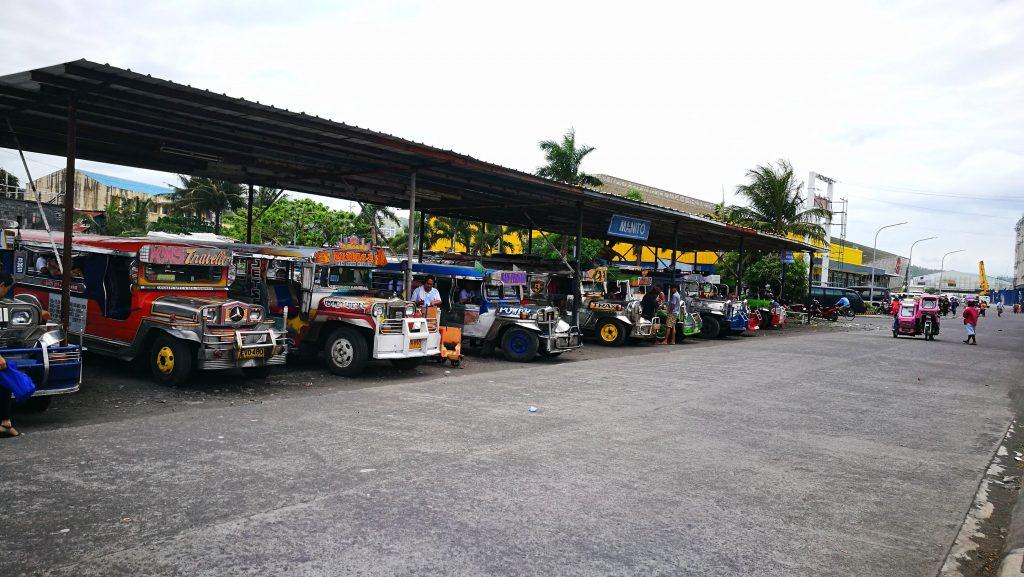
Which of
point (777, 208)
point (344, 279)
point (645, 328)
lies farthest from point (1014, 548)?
point (777, 208)

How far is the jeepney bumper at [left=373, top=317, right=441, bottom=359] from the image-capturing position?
1121 centimetres

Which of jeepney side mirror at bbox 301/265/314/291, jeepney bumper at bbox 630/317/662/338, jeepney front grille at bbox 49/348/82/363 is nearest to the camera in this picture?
jeepney front grille at bbox 49/348/82/363

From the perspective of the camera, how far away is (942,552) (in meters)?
4.64

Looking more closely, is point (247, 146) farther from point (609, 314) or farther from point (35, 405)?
point (609, 314)

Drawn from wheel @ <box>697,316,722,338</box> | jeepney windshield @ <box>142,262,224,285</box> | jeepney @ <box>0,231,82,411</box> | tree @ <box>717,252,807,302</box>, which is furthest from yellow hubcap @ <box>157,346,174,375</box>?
tree @ <box>717,252,807,302</box>

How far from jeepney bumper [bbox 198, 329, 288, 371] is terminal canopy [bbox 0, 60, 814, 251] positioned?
340 cm

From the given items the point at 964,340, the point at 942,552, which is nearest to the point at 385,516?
the point at 942,552

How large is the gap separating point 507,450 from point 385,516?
214 centimetres

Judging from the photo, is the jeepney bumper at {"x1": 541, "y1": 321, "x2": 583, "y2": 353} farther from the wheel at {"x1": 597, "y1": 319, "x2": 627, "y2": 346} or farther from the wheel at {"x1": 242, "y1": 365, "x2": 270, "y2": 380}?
the wheel at {"x1": 242, "y1": 365, "x2": 270, "y2": 380}

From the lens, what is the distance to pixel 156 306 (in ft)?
31.9

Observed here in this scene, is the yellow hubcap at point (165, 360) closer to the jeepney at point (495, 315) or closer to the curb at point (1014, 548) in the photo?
the jeepney at point (495, 315)

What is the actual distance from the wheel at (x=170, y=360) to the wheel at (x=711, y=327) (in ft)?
56.4

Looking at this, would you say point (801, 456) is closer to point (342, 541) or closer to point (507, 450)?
point (507, 450)

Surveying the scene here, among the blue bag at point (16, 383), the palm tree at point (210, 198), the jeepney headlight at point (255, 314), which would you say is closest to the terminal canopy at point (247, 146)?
the jeepney headlight at point (255, 314)
